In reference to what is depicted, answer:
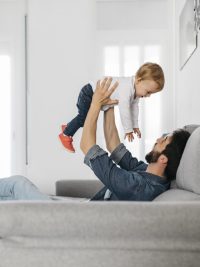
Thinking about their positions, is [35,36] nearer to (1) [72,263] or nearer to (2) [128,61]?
(2) [128,61]

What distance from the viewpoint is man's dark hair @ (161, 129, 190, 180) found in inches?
78.1

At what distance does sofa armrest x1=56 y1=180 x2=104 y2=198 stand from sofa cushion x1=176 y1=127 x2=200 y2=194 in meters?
1.20

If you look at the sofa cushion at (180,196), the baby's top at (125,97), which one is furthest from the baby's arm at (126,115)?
the sofa cushion at (180,196)

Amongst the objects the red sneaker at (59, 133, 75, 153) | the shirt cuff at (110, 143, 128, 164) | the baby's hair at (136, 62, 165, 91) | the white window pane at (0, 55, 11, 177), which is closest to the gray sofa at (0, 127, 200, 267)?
the shirt cuff at (110, 143, 128, 164)

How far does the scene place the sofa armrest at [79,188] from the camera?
2.90 m

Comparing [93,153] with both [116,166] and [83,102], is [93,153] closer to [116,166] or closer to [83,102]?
[116,166]

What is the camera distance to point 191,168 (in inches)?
62.9

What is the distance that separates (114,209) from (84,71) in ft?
12.0

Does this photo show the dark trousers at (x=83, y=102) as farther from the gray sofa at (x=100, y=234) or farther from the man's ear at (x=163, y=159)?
the gray sofa at (x=100, y=234)

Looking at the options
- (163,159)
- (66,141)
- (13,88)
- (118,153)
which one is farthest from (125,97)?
(13,88)

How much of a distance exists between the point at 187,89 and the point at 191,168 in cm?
204

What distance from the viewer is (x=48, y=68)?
16.1 feet

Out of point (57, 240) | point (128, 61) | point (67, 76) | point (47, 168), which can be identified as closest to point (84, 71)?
point (67, 76)

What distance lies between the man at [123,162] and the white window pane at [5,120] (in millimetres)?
3113
